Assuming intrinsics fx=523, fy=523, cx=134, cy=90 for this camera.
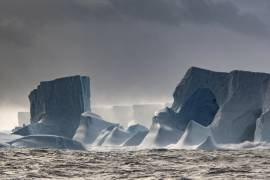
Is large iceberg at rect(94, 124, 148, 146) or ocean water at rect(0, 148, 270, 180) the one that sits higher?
large iceberg at rect(94, 124, 148, 146)

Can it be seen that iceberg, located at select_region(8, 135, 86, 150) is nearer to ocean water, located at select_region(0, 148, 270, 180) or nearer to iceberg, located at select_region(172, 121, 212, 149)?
iceberg, located at select_region(172, 121, 212, 149)

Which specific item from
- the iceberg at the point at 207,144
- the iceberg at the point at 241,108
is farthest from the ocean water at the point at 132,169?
the iceberg at the point at 241,108

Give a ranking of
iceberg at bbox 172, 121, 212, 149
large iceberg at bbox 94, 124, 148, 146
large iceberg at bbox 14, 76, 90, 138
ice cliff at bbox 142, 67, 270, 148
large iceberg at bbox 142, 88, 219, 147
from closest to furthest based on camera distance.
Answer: iceberg at bbox 172, 121, 212, 149 → ice cliff at bbox 142, 67, 270, 148 → large iceberg at bbox 142, 88, 219, 147 → large iceberg at bbox 94, 124, 148, 146 → large iceberg at bbox 14, 76, 90, 138

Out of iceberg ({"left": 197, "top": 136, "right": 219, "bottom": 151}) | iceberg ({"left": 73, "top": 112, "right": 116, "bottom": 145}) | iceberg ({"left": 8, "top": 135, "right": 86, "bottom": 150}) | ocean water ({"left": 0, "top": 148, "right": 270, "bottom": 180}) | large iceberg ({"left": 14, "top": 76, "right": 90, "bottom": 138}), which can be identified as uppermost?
large iceberg ({"left": 14, "top": 76, "right": 90, "bottom": 138})

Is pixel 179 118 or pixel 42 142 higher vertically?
pixel 179 118

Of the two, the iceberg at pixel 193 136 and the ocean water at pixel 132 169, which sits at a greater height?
the iceberg at pixel 193 136

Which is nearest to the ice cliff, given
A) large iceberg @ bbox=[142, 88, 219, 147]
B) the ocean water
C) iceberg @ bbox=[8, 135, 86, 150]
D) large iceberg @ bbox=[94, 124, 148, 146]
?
large iceberg @ bbox=[142, 88, 219, 147]

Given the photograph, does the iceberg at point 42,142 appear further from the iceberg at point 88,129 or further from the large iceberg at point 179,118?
the iceberg at point 88,129

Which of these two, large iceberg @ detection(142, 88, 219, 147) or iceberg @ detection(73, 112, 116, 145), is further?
iceberg @ detection(73, 112, 116, 145)

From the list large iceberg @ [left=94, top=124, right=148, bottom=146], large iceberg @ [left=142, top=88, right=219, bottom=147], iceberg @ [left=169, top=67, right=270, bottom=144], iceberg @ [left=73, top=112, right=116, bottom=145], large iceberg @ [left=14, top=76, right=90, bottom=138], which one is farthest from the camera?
large iceberg @ [left=14, top=76, right=90, bottom=138]

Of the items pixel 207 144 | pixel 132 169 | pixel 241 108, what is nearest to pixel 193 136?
pixel 207 144

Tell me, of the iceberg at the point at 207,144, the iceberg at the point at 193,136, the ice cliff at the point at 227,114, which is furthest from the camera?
the ice cliff at the point at 227,114

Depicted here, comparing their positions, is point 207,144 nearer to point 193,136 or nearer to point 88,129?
point 193,136

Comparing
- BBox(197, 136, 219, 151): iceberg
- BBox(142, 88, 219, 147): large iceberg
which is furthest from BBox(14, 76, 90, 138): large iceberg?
BBox(197, 136, 219, 151): iceberg
